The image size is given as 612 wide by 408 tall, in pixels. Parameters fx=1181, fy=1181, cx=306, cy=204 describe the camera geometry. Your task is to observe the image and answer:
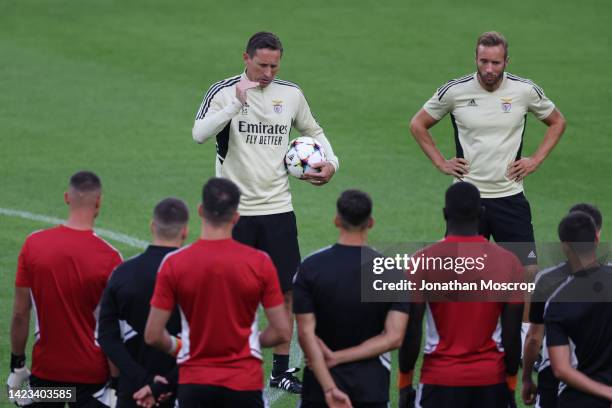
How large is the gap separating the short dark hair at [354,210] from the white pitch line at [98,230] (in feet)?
22.2

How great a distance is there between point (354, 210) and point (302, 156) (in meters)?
2.88

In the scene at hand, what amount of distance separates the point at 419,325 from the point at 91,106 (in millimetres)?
13106

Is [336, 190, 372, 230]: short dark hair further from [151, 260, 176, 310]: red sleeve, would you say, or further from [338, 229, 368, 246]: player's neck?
[151, 260, 176, 310]: red sleeve

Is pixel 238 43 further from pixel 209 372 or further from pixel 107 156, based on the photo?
pixel 209 372

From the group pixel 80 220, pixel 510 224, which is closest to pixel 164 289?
pixel 80 220

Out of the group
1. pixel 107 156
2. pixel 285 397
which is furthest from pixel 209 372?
pixel 107 156

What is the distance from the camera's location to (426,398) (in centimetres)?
684

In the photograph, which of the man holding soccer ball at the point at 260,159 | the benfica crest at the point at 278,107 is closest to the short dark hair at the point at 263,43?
the man holding soccer ball at the point at 260,159

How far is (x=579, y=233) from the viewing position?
22.0ft

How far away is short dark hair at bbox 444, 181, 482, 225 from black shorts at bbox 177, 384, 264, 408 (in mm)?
1524

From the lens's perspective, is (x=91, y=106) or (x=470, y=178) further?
(x=91, y=106)

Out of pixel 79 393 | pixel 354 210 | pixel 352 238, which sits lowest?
pixel 79 393

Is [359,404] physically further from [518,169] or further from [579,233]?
[518,169]

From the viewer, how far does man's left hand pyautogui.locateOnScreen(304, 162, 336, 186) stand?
372 inches
